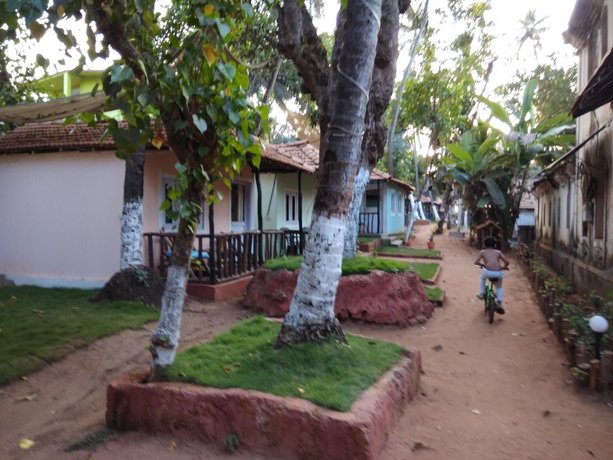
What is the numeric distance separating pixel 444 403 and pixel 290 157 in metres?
9.54

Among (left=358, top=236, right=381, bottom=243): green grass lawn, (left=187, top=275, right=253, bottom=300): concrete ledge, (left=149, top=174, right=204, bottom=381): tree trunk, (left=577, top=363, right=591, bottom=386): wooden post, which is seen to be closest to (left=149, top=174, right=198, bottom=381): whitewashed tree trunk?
(left=149, top=174, right=204, bottom=381): tree trunk

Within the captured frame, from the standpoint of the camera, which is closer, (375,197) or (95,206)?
(95,206)

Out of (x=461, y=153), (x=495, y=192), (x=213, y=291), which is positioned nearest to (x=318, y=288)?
(x=213, y=291)

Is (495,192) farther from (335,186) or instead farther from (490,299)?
(335,186)

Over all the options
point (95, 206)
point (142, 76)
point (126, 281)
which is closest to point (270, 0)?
point (142, 76)

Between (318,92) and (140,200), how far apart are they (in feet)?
12.6

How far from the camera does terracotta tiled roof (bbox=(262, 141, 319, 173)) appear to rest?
11.8 m

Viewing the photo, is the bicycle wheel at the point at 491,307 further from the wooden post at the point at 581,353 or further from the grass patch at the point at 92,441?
the grass patch at the point at 92,441

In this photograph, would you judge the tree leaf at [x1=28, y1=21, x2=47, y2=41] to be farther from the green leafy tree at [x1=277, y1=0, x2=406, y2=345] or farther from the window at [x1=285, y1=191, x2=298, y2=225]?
the window at [x1=285, y1=191, x2=298, y2=225]

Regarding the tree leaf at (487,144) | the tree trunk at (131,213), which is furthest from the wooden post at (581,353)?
the tree leaf at (487,144)

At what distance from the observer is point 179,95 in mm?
3848

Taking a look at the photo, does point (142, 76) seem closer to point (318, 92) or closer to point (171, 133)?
point (171, 133)

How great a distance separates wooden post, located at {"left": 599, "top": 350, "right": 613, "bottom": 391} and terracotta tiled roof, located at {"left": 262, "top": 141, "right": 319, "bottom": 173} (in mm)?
5090

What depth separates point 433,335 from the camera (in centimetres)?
773
